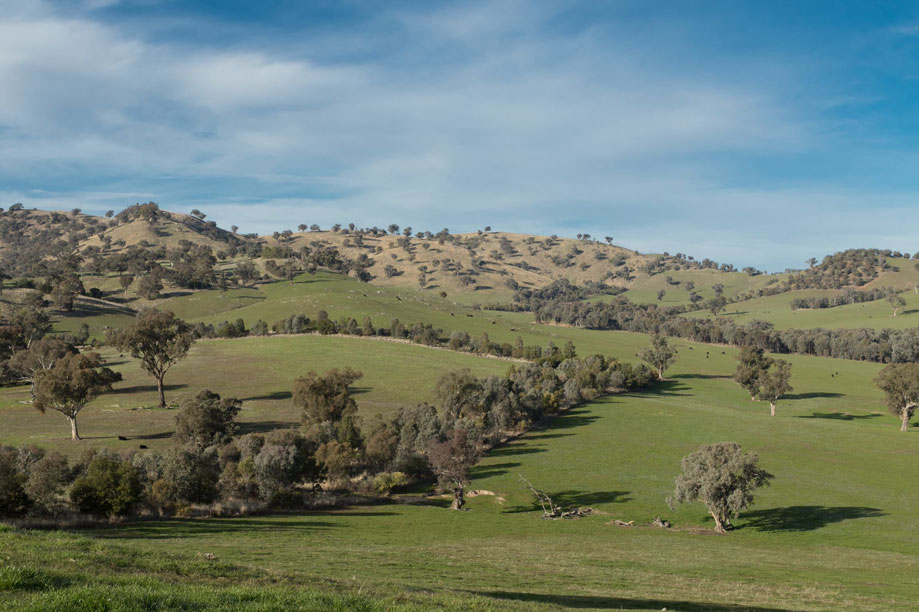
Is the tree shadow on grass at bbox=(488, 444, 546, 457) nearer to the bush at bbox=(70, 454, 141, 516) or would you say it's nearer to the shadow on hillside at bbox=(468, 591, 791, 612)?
the bush at bbox=(70, 454, 141, 516)

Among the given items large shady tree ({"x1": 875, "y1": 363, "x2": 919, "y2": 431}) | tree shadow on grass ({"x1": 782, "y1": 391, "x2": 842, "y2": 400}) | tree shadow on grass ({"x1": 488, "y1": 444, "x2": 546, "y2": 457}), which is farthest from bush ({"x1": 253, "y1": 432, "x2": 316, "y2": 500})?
tree shadow on grass ({"x1": 782, "y1": 391, "x2": 842, "y2": 400})

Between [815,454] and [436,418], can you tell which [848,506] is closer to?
[815,454]

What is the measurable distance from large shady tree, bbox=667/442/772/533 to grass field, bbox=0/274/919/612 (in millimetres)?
2684

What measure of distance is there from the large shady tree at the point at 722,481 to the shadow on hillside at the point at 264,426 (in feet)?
184

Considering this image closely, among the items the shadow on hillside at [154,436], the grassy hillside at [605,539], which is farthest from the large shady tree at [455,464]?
the shadow on hillside at [154,436]

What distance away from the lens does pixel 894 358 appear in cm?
17575

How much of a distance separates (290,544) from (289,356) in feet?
355

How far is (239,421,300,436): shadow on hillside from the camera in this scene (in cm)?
7434

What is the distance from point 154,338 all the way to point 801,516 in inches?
3697

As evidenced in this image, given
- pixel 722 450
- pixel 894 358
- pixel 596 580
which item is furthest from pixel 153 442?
pixel 894 358

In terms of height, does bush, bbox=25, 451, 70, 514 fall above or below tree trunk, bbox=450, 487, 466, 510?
above

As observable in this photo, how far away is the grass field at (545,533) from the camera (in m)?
16.0

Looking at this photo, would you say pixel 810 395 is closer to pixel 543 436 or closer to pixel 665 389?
pixel 665 389

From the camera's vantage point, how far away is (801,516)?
170ft
